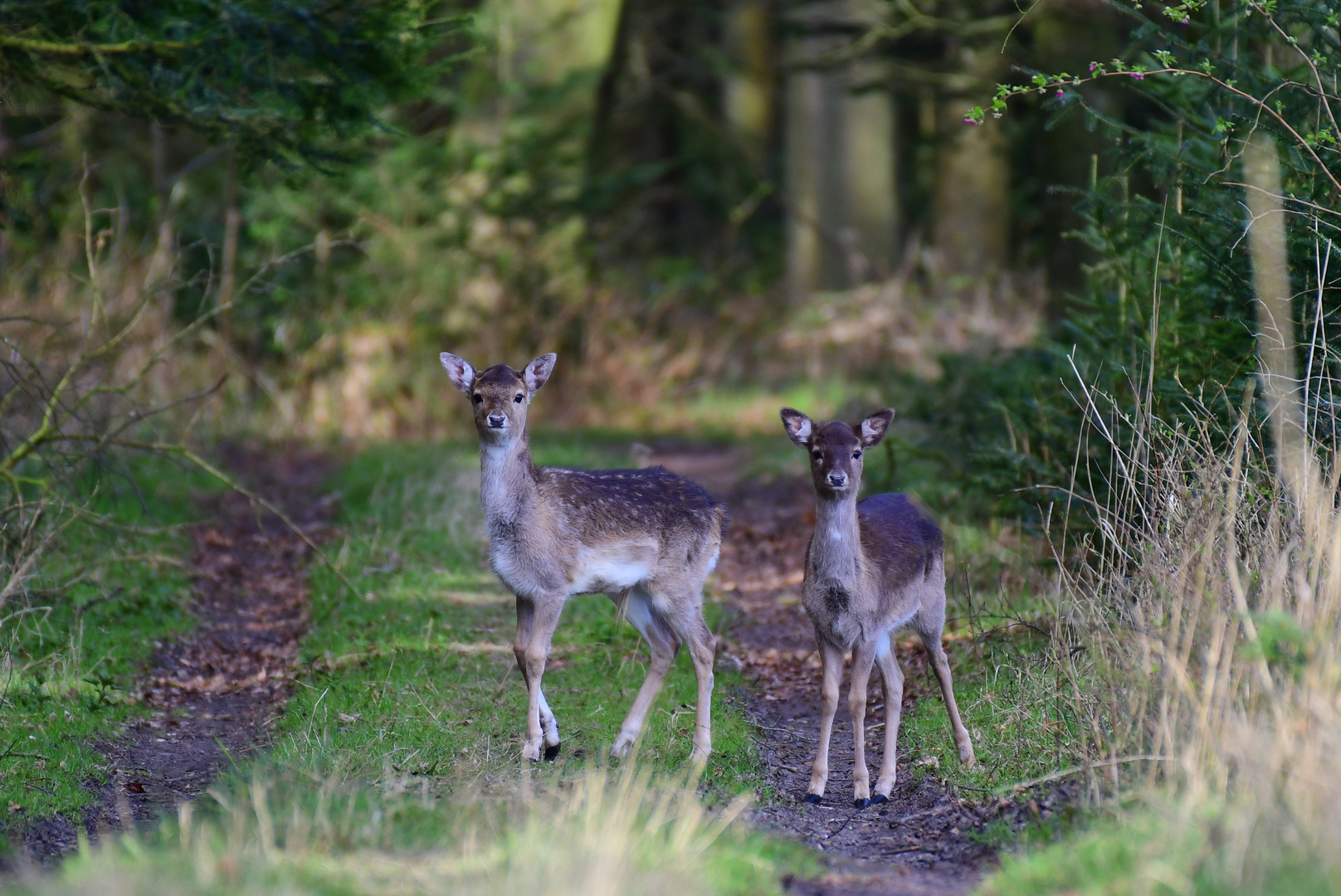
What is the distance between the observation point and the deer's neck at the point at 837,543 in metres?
7.06

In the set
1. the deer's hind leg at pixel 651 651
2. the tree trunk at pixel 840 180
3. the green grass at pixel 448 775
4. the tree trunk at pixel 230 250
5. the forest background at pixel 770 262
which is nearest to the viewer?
the green grass at pixel 448 775

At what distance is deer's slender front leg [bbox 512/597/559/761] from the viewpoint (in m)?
7.44

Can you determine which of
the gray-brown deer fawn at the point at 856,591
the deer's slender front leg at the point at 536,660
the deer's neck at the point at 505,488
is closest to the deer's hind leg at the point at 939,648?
the gray-brown deer fawn at the point at 856,591

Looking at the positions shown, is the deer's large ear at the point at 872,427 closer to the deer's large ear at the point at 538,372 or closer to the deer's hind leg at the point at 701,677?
the deer's hind leg at the point at 701,677

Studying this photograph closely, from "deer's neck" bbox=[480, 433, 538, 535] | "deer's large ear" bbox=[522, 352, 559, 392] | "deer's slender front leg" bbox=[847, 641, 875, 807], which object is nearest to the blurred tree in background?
"deer's large ear" bbox=[522, 352, 559, 392]

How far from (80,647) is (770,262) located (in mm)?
22130

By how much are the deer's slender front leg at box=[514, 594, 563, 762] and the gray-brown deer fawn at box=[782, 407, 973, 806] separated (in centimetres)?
142

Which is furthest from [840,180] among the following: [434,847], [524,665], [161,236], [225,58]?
[434,847]

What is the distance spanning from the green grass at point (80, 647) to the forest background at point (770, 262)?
0.22m

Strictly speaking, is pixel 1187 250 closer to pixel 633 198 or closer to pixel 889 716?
pixel 889 716

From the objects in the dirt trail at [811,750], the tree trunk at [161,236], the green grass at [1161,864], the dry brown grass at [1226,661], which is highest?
the tree trunk at [161,236]

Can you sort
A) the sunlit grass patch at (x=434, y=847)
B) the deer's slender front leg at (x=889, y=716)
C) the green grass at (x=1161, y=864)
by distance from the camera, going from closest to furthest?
1. the green grass at (x=1161, y=864)
2. the sunlit grass patch at (x=434, y=847)
3. the deer's slender front leg at (x=889, y=716)

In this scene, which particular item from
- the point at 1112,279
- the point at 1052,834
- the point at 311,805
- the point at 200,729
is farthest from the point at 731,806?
the point at 1112,279

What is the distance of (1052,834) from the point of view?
18.8 feet
